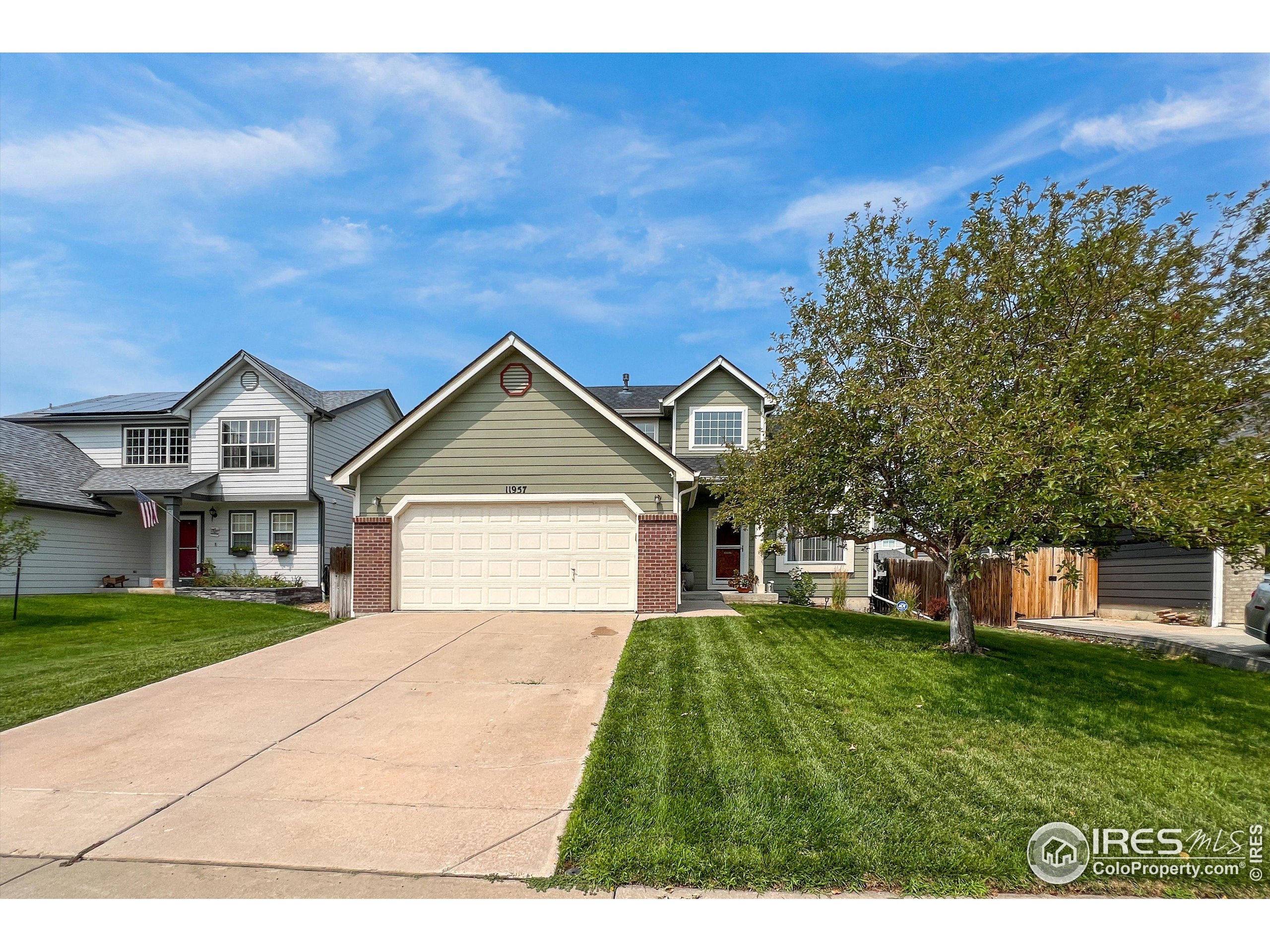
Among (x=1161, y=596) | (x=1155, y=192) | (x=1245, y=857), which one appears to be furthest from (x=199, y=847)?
(x=1161, y=596)

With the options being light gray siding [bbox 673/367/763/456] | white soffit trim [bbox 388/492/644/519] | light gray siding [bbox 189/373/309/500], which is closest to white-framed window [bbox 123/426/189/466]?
light gray siding [bbox 189/373/309/500]

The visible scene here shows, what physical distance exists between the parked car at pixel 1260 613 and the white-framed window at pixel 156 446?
91.2 feet

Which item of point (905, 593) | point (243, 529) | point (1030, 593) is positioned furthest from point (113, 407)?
point (1030, 593)

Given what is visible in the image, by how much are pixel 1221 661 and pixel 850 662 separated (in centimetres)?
646

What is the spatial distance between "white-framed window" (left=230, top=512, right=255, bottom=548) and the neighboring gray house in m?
0.03

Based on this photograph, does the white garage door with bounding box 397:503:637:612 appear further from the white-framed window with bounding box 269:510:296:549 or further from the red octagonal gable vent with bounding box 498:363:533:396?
the white-framed window with bounding box 269:510:296:549

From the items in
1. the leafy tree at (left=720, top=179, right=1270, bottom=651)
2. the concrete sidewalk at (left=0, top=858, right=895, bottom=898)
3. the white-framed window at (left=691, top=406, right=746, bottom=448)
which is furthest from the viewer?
the white-framed window at (left=691, top=406, right=746, bottom=448)

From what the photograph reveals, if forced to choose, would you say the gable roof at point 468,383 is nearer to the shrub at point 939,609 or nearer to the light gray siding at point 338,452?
the light gray siding at point 338,452

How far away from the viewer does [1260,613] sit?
1039 cm

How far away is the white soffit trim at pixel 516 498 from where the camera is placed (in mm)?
13477

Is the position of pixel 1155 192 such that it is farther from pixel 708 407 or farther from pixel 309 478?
pixel 309 478

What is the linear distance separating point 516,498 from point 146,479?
50.7 feet

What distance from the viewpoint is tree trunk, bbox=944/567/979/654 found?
938 centimetres

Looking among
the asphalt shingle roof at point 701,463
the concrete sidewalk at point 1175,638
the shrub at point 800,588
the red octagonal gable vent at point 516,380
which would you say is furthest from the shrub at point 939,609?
the red octagonal gable vent at point 516,380
